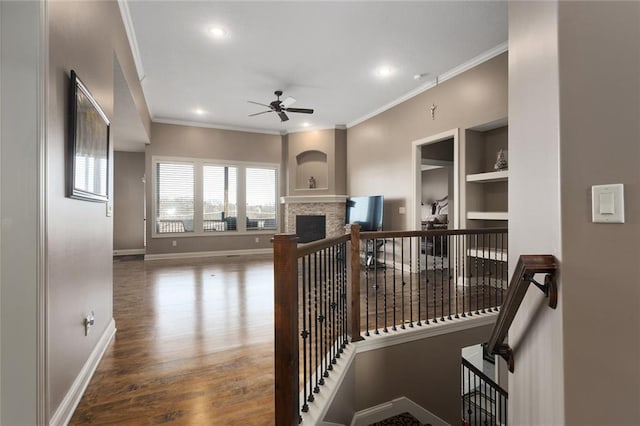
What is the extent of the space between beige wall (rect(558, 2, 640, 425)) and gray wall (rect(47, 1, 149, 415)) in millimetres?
2310

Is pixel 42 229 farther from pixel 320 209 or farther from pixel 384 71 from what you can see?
pixel 320 209

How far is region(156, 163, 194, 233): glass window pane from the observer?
24.8ft

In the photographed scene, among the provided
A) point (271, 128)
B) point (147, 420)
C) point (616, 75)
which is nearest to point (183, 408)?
point (147, 420)

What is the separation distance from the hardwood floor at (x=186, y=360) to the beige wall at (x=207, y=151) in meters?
2.91

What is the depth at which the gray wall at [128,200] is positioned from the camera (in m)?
8.18

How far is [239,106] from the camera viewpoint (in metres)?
6.60

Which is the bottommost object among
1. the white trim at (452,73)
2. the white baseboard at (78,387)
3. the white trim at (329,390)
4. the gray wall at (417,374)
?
the gray wall at (417,374)

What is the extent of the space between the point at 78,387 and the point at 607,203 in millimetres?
2908

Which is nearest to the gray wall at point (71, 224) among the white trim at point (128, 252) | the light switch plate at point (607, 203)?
Answer: the light switch plate at point (607, 203)

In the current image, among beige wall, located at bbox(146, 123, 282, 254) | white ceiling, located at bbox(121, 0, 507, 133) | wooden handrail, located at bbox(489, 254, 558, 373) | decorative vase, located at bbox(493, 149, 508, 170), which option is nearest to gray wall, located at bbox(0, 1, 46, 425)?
wooden handrail, located at bbox(489, 254, 558, 373)

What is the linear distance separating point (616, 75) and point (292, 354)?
1.70 metres

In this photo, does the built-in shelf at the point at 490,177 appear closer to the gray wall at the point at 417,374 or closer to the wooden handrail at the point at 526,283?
the gray wall at the point at 417,374

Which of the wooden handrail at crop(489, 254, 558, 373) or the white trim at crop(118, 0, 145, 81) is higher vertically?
the white trim at crop(118, 0, 145, 81)

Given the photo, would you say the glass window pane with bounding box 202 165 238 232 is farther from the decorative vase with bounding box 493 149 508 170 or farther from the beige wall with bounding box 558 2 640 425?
the beige wall with bounding box 558 2 640 425
